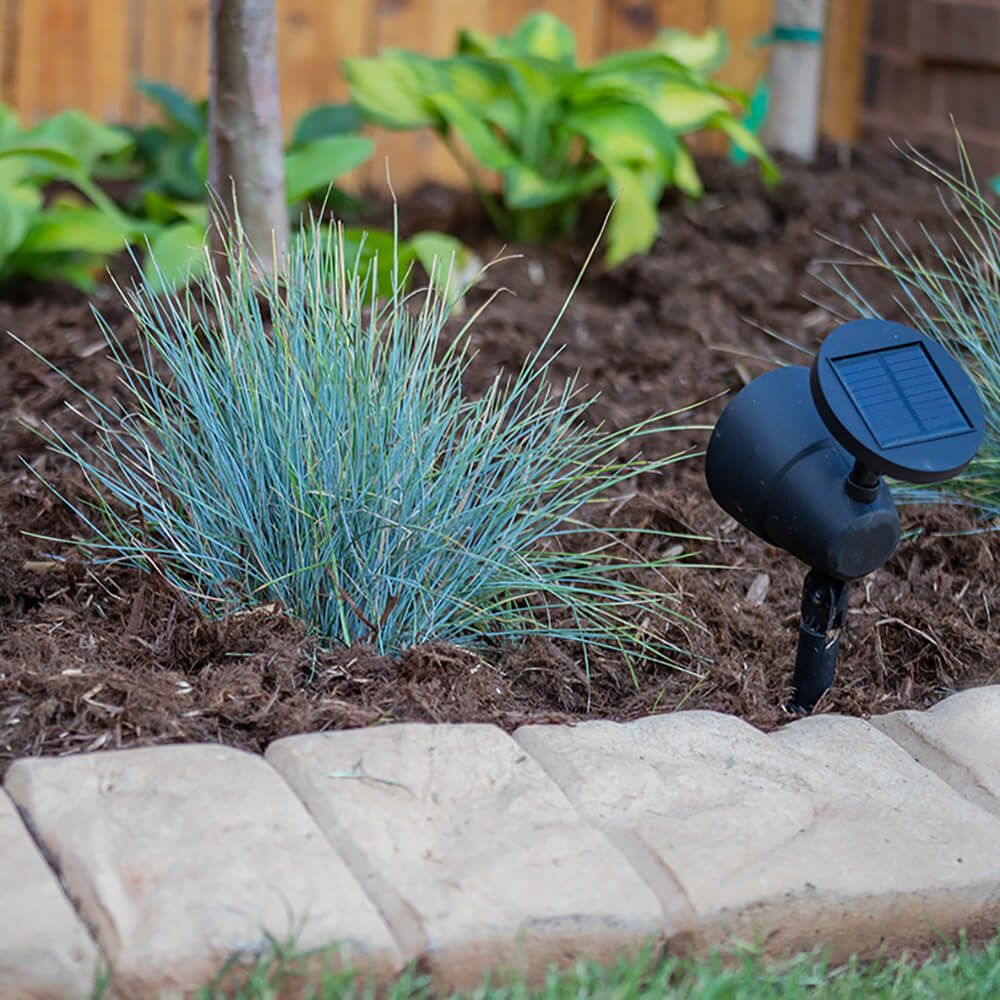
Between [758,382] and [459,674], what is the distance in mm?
568

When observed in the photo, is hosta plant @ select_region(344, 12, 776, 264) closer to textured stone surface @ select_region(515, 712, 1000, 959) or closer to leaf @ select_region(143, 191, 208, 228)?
leaf @ select_region(143, 191, 208, 228)

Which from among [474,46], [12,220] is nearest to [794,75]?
[474,46]

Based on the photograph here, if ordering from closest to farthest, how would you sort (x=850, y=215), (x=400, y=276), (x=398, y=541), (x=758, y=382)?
(x=758, y=382) → (x=398, y=541) → (x=400, y=276) → (x=850, y=215)

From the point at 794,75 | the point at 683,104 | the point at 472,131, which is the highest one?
the point at 794,75

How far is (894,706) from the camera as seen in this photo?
6.51 feet

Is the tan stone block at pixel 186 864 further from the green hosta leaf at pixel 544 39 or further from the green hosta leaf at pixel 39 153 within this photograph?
the green hosta leaf at pixel 544 39

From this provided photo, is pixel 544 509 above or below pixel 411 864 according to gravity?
above

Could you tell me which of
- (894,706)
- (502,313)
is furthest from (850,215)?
(894,706)

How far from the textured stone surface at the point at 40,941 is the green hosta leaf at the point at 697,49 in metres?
3.23

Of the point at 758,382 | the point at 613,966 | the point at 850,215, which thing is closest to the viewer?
the point at 613,966

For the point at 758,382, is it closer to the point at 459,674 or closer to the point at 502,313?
the point at 459,674

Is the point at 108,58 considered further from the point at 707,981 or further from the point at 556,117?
the point at 707,981

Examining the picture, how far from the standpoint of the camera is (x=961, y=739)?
1.76m

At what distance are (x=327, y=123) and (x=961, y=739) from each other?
2.97 m
